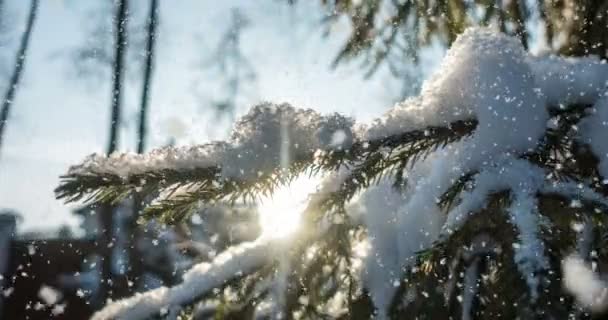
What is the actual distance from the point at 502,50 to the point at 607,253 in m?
0.40

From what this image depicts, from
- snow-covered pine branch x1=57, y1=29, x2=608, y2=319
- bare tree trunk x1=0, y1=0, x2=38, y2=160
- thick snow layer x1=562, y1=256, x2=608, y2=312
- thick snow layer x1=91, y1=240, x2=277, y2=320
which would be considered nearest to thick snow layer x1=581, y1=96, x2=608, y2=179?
snow-covered pine branch x1=57, y1=29, x2=608, y2=319

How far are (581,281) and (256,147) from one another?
1.77 feet

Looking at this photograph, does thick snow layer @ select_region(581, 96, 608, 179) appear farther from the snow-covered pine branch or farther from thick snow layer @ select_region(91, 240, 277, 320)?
thick snow layer @ select_region(91, 240, 277, 320)

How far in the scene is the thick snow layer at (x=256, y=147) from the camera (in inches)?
37.9

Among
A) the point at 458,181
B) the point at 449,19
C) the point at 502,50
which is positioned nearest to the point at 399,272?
the point at 458,181

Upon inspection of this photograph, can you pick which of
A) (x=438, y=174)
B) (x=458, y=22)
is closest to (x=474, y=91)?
(x=438, y=174)

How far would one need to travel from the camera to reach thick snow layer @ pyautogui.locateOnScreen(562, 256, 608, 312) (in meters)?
0.87

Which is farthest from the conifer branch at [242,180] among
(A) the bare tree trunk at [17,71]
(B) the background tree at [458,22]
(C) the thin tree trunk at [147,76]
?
(A) the bare tree trunk at [17,71]

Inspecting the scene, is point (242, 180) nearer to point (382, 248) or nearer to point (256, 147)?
point (256, 147)

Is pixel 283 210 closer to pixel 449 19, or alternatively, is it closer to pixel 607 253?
pixel 607 253

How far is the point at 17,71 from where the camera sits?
65.9 feet

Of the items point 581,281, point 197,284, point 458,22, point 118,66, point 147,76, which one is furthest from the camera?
point 118,66

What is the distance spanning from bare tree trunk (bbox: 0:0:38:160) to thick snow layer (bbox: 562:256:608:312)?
2162 cm

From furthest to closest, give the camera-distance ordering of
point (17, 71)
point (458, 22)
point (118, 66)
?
point (17, 71), point (118, 66), point (458, 22)
